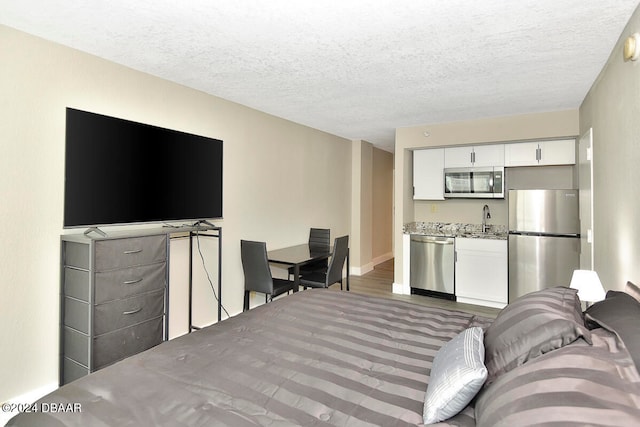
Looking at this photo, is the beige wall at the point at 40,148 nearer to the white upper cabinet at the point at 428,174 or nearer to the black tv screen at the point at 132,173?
the black tv screen at the point at 132,173

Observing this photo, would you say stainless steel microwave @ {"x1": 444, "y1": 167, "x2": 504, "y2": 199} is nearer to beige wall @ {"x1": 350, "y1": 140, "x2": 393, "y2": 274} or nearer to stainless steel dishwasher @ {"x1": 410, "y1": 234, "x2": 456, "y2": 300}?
stainless steel dishwasher @ {"x1": 410, "y1": 234, "x2": 456, "y2": 300}

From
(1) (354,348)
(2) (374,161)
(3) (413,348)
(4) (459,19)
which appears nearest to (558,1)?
(4) (459,19)

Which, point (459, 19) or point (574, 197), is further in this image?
point (574, 197)

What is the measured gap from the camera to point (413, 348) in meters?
1.75

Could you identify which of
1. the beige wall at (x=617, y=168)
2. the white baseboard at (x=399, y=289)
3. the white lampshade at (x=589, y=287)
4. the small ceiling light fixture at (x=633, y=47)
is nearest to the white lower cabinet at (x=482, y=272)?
the white baseboard at (x=399, y=289)

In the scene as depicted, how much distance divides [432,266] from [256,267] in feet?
8.66

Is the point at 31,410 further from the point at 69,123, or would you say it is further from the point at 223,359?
the point at 69,123

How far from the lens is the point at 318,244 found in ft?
16.5

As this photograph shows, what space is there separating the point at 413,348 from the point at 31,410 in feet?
5.26

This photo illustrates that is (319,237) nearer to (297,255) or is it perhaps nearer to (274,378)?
(297,255)

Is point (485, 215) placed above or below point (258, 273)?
above

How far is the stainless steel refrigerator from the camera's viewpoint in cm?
415

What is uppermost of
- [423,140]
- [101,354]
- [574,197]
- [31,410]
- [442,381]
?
[423,140]

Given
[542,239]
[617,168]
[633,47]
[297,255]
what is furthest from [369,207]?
[633,47]
